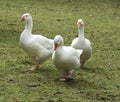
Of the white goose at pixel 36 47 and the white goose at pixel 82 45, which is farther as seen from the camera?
the white goose at pixel 82 45

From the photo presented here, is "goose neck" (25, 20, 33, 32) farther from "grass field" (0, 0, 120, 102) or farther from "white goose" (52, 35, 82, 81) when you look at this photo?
"white goose" (52, 35, 82, 81)

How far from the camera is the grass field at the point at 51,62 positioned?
702 centimetres

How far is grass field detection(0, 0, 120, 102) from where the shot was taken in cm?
702

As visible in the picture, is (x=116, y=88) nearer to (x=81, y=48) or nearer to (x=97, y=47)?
(x=81, y=48)

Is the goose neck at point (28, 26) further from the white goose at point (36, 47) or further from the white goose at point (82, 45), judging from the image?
the white goose at point (82, 45)

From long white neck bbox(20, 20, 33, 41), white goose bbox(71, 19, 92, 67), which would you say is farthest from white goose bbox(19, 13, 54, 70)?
white goose bbox(71, 19, 92, 67)

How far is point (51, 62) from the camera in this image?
9.31m

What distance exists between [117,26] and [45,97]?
7777 millimetres

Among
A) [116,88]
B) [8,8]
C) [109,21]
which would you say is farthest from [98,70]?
[8,8]

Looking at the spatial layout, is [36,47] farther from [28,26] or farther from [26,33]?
[28,26]

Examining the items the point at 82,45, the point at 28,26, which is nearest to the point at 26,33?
the point at 28,26

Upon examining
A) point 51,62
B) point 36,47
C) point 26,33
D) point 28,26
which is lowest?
point 51,62

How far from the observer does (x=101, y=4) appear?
19000 millimetres

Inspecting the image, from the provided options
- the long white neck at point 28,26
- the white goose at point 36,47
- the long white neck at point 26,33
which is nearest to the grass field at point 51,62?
the white goose at point 36,47
